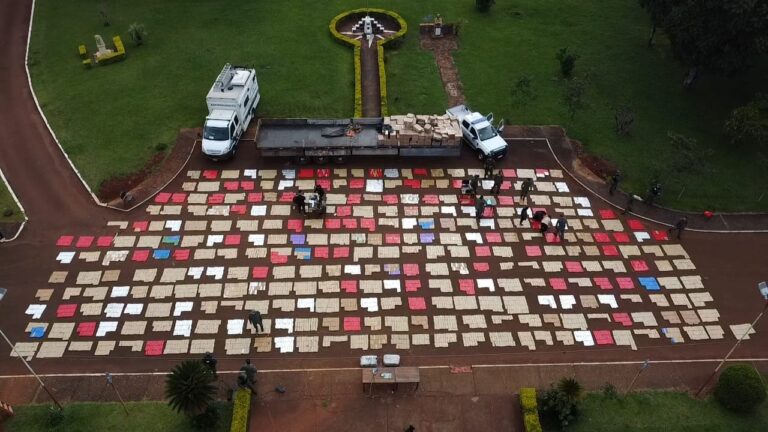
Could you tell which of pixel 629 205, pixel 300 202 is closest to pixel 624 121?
pixel 629 205

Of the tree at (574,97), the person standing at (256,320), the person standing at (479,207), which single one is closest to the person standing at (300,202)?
the person standing at (256,320)

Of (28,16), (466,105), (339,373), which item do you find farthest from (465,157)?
(28,16)

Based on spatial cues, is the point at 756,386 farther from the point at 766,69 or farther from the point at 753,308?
the point at 766,69

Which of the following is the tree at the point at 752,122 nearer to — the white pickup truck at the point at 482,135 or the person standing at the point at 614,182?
the person standing at the point at 614,182

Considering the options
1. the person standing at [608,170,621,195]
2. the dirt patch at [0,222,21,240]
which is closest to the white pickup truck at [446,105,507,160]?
the person standing at [608,170,621,195]

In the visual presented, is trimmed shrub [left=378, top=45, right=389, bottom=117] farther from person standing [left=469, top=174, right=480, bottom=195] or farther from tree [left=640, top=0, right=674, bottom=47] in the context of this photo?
tree [left=640, top=0, right=674, bottom=47]

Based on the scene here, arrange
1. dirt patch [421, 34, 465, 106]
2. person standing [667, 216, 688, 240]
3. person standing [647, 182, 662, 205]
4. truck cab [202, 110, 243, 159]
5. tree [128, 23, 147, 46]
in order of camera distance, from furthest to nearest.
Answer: tree [128, 23, 147, 46] < dirt patch [421, 34, 465, 106] < truck cab [202, 110, 243, 159] < person standing [647, 182, 662, 205] < person standing [667, 216, 688, 240]
